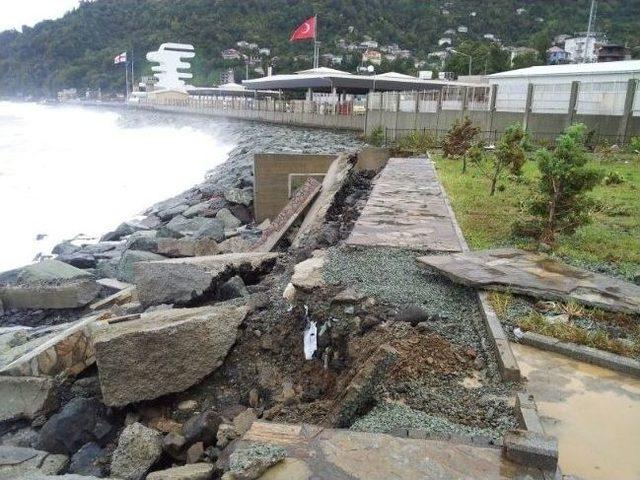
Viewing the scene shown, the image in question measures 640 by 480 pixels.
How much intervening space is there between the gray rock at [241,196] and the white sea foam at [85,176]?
164 inches

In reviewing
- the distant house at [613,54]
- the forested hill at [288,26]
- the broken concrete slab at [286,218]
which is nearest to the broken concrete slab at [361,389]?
the broken concrete slab at [286,218]

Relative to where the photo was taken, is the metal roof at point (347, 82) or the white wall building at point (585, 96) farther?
the metal roof at point (347, 82)

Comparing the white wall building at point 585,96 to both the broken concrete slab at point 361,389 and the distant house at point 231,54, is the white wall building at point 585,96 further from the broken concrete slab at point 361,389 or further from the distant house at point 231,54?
the distant house at point 231,54

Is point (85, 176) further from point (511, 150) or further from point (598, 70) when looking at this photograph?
point (598, 70)

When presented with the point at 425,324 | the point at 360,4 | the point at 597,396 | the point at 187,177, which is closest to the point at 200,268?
the point at 425,324

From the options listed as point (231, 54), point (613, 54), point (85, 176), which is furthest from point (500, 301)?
point (231, 54)

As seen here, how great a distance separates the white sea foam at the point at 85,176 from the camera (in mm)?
16786

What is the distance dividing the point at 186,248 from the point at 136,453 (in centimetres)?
→ 672

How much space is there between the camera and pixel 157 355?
493 cm

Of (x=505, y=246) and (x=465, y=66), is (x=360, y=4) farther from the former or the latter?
(x=505, y=246)

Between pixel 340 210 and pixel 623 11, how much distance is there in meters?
83.5

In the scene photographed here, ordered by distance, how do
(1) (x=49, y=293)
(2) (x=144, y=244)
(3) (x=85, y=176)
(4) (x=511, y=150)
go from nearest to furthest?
(1) (x=49, y=293), (2) (x=144, y=244), (4) (x=511, y=150), (3) (x=85, y=176)

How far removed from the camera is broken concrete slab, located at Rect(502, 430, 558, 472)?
303cm

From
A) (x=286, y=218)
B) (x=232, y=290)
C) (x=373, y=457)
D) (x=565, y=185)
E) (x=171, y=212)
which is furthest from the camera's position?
Answer: (x=171, y=212)
